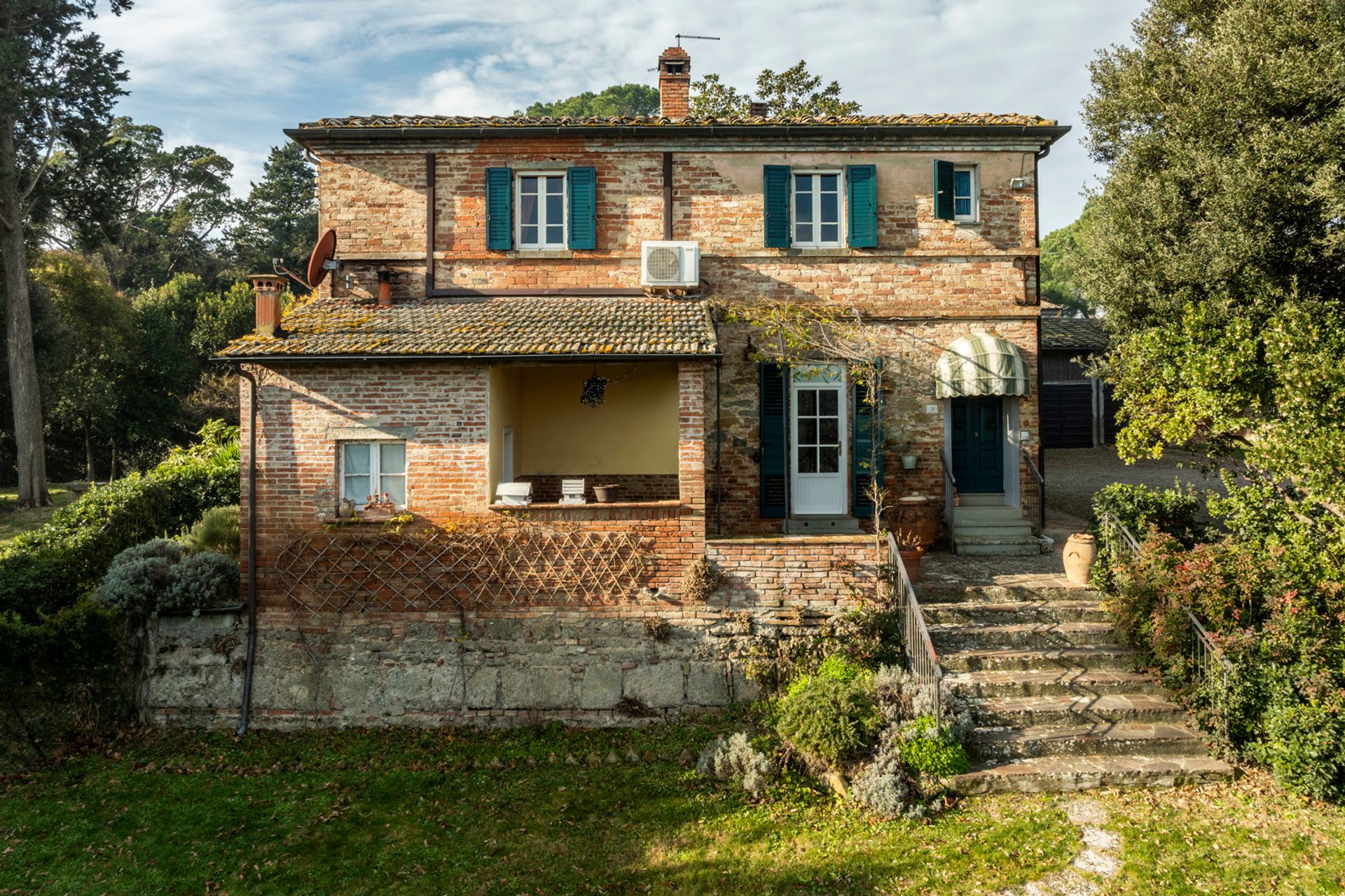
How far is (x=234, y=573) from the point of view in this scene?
10922 millimetres

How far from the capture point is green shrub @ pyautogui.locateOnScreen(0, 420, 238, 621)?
1039cm

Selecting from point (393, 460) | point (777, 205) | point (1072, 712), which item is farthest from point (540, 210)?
point (1072, 712)

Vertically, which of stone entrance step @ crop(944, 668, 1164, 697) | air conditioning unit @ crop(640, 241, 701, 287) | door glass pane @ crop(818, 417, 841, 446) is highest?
air conditioning unit @ crop(640, 241, 701, 287)

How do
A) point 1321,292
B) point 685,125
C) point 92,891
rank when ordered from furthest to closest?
point 685,125 < point 1321,292 < point 92,891

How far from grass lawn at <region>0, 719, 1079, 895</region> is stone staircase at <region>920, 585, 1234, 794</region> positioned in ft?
2.02

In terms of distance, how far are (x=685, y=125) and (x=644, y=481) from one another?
21.1 feet

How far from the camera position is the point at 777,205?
13328 mm

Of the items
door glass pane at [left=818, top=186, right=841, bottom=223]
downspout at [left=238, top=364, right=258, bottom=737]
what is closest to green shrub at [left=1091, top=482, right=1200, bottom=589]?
door glass pane at [left=818, top=186, right=841, bottom=223]

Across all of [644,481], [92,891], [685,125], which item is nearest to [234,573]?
[92,891]

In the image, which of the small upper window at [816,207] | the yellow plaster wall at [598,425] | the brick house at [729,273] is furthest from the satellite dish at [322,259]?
the small upper window at [816,207]

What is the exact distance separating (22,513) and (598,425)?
62.8 feet

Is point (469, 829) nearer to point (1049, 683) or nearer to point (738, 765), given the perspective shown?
point (738, 765)

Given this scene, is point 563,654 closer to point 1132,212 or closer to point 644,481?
point 644,481

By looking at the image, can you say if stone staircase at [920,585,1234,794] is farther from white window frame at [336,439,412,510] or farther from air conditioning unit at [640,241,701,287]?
white window frame at [336,439,412,510]
